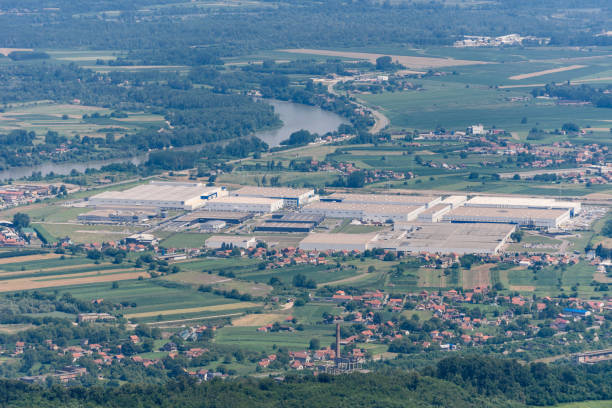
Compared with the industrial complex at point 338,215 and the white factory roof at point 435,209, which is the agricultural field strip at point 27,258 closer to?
the industrial complex at point 338,215

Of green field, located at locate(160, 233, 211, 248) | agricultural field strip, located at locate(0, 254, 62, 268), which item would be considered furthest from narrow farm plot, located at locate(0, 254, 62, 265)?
green field, located at locate(160, 233, 211, 248)

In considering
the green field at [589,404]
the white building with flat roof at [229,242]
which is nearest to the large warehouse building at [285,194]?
the white building with flat roof at [229,242]

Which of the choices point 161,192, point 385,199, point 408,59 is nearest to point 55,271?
point 161,192

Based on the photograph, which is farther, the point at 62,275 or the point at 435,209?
the point at 435,209

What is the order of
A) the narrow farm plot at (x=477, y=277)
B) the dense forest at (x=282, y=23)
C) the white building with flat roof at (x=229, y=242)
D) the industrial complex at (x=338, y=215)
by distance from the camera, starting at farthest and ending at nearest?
the dense forest at (x=282, y=23)
the white building with flat roof at (x=229, y=242)
the industrial complex at (x=338, y=215)
the narrow farm plot at (x=477, y=277)

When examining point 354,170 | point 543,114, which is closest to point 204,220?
point 354,170

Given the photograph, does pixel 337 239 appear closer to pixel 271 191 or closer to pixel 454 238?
pixel 454 238

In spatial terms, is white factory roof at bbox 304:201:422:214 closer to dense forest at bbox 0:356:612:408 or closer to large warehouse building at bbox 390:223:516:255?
large warehouse building at bbox 390:223:516:255
